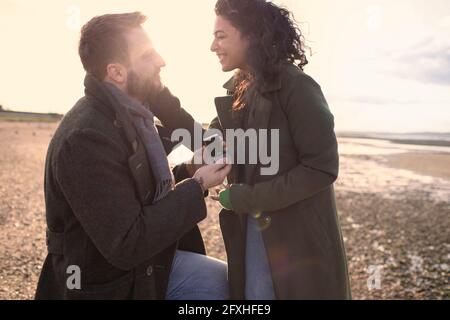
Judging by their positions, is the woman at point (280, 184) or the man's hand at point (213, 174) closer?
the woman at point (280, 184)

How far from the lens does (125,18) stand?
3.09 m

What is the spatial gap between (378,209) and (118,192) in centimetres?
1641

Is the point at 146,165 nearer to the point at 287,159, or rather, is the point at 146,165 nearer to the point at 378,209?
the point at 287,159

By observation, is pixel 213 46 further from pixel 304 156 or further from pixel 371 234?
pixel 371 234

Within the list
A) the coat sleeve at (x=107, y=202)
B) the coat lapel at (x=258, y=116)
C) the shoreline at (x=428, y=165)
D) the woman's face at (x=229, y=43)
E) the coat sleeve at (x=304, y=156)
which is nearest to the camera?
the coat sleeve at (x=107, y=202)

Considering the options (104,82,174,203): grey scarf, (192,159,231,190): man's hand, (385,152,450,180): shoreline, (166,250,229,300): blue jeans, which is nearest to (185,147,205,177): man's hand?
(192,159,231,190): man's hand

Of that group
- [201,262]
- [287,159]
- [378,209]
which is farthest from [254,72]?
[378,209]

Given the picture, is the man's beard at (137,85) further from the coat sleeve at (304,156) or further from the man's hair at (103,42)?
the coat sleeve at (304,156)

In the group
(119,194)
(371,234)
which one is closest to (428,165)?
(371,234)

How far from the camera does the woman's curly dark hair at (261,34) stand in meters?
3.10

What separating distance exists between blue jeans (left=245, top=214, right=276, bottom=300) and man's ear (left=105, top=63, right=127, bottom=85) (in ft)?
4.09

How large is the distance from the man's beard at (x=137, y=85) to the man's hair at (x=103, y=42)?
11 centimetres

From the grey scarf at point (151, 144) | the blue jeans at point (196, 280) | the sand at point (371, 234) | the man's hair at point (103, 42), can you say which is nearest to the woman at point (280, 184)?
the blue jeans at point (196, 280)

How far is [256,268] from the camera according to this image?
3033mm
